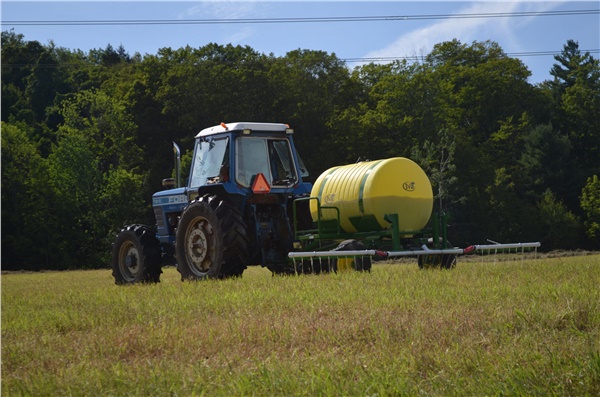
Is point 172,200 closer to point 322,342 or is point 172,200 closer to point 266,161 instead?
point 266,161

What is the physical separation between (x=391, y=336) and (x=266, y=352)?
0.98 m

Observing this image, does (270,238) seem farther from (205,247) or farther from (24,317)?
(24,317)

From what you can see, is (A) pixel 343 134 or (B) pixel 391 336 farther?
(A) pixel 343 134

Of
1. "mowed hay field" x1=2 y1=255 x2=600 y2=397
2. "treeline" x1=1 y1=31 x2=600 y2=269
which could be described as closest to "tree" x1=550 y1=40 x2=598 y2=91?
"treeline" x1=1 y1=31 x2=600 y2=269

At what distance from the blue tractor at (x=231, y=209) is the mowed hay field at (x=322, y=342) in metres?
3.69

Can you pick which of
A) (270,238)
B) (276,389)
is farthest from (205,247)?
(276,389)

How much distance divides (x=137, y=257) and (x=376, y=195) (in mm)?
4942

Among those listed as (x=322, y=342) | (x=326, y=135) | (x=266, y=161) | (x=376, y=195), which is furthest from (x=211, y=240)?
(x=326, y=135)

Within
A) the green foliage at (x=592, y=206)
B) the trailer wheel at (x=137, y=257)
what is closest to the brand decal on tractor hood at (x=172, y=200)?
the trailer wheel at (x=137, y=257)

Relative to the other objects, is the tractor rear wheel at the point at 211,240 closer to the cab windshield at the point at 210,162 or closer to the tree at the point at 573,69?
the cab windshield at the point at 210,162

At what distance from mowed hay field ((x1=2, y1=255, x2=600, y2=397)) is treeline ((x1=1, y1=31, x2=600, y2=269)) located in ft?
130

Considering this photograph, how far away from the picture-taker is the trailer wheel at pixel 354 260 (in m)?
13.5

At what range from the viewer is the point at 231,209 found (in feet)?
46.6

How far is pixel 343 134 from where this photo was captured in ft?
179
